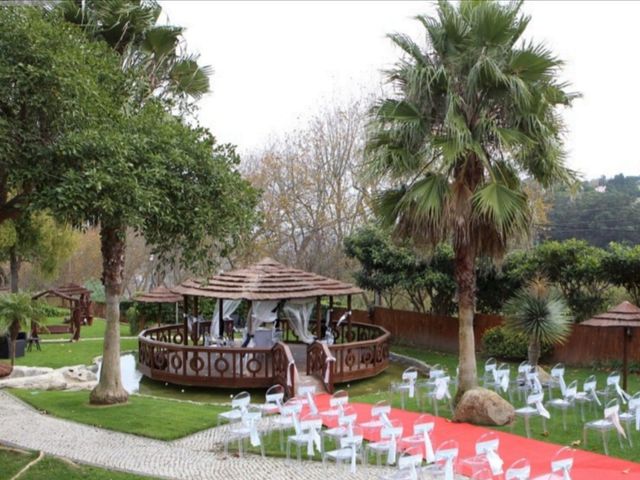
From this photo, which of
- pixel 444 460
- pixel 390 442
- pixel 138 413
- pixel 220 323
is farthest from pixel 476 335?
pixel 444 460

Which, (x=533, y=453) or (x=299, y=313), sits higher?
(x=299, y=313)

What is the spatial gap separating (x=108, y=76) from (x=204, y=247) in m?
3.68

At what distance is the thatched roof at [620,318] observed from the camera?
14648 millimetres

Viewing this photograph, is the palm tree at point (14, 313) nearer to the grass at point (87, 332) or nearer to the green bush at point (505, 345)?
the grass at point (87, 332)

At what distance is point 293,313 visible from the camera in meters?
21.4

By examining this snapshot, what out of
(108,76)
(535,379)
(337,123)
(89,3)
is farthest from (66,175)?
(337,123)

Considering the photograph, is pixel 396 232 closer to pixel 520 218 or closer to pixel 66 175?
pixel 520 218

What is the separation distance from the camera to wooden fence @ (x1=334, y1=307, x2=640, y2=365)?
19891 mm

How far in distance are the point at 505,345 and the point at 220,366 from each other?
9293mm

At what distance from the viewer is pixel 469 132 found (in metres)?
13.9

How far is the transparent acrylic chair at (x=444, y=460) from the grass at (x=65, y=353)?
17.1m

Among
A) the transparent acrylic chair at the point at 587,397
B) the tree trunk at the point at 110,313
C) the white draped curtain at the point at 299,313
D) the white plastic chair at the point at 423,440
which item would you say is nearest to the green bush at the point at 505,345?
the white draped curtain at the point at 299,313

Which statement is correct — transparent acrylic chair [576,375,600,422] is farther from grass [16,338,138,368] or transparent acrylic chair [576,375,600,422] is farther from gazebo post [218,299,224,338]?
grass [16,338,138,368]

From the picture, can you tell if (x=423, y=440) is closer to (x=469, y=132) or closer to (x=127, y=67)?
(x=469, y=132)
